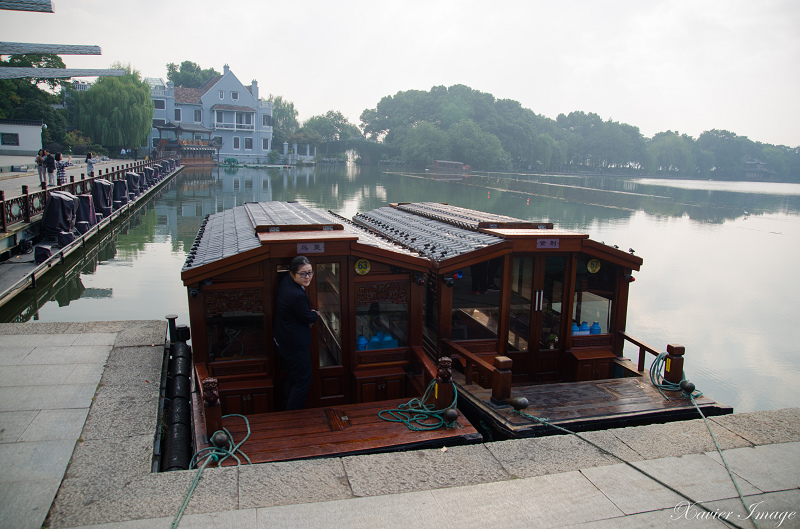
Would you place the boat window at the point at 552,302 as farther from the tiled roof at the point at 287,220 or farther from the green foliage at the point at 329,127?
the green foliage at the point at 329,127

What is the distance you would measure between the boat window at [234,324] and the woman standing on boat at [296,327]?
0.33 m

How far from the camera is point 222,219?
10328 mm

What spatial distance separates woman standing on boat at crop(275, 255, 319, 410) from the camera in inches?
225

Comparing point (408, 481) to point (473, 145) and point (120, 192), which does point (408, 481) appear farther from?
point (473, 145)

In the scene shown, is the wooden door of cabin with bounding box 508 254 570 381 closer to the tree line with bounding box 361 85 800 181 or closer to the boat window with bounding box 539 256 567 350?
the boat window with bounding box 539 256 567 350

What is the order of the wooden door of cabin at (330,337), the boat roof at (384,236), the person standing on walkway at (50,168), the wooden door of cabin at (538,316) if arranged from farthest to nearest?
the person standing on walkway at (50,168) < the wooden door of cabin at (538,316) < the wooden door of cabin at (330,337) < the boat roof at (384,236)

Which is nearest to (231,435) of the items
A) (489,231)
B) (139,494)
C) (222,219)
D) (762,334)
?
(139,494)

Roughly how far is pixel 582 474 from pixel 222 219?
25.9 feet

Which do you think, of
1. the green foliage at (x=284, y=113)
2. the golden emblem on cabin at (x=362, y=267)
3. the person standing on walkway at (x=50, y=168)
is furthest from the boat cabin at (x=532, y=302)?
the green foliage at (x=284, y=113)

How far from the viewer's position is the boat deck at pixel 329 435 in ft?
17.2

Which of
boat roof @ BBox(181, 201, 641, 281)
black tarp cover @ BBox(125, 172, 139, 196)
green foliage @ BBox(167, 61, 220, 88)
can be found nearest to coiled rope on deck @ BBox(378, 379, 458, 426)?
boat roof @ BBox(181, 201, 641, 281)

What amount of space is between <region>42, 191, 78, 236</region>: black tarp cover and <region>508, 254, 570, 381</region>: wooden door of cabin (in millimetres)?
14462

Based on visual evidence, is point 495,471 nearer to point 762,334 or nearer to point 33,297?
point 762,334

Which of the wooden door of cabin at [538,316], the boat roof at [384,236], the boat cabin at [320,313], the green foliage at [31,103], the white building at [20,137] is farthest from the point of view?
the green foliage at [31,103]
